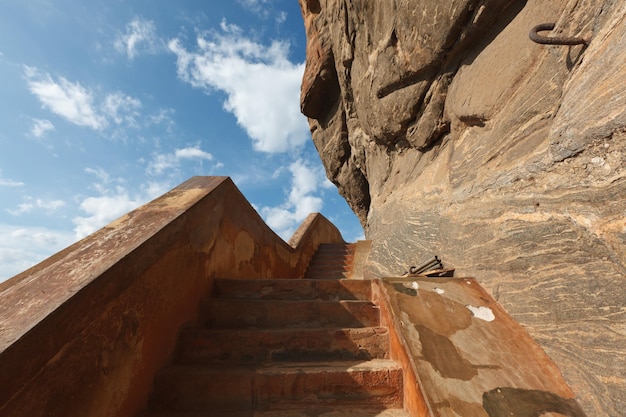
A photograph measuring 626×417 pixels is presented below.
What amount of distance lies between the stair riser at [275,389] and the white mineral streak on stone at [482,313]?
69 centimetres

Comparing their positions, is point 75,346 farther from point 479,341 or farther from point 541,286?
point 541,286

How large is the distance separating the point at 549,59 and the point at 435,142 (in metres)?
1.93

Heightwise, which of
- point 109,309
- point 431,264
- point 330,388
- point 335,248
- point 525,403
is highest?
point 335,248

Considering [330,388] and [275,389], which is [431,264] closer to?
[330,388]

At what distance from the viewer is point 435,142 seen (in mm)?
4027

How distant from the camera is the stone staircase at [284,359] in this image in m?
1.76

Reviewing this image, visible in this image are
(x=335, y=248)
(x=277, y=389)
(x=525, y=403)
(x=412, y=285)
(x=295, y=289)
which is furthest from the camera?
(x=335, y=248)

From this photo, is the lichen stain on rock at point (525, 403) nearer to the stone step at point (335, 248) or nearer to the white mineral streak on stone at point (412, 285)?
the white mineral streak on stone at point (412, 285)

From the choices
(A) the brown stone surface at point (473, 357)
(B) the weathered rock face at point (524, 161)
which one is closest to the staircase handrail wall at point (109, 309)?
(A) the brown stone surface at point (473, 357)

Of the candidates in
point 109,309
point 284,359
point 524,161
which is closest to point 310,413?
point 284,359

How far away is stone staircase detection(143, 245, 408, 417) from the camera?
176 cm

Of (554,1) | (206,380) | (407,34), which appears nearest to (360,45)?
(407,34)

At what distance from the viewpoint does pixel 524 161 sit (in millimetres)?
2084

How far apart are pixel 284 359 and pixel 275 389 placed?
29 centimetres
